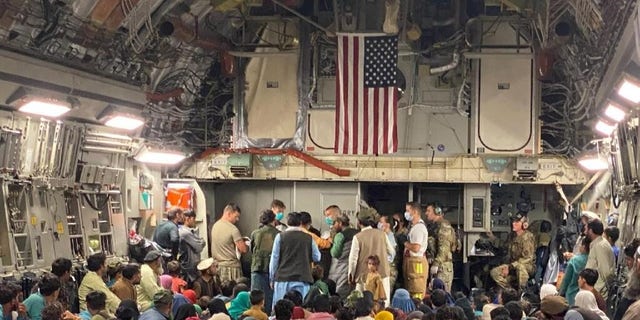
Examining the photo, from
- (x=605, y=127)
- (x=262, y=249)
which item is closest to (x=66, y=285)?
(x=262, y=249)

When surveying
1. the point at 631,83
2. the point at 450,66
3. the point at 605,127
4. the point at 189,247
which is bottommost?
the point at 189,247

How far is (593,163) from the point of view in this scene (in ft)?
45.1

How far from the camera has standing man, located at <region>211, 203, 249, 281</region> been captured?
13062 millimetres

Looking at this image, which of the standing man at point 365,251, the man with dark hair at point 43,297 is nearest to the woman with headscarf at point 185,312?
the man with dark hair at point 43,297

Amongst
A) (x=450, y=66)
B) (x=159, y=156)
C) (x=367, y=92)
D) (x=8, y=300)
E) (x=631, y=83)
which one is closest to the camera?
(x=8, y=300)

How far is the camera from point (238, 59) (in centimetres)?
1581

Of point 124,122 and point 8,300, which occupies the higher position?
point 124,122

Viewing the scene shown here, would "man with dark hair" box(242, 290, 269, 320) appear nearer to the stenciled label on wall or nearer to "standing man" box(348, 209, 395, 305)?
"standing man" box(348, 209, 395, 305)

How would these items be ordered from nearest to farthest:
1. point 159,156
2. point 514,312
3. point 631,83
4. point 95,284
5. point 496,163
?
point 514,312 < point 631,83 < point 95,284 < point 159,156 < point 496,163

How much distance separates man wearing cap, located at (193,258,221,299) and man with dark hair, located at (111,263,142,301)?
1472 mm

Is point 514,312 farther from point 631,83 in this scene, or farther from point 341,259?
point 341,259

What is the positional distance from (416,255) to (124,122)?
4.66 metres

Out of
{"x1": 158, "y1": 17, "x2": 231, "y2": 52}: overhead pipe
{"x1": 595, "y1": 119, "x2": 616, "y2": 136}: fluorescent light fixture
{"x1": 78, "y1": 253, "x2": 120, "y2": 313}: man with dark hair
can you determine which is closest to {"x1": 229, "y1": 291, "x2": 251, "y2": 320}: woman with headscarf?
{"x1": 78, "y1": 253, "x2": 120, "y2": 313}: man with dark hair

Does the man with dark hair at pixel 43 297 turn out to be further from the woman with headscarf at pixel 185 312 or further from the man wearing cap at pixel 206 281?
the man wearing cap at pixel 206 281
